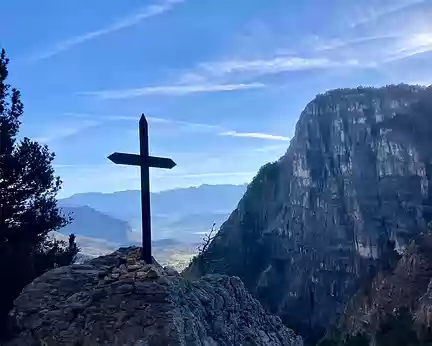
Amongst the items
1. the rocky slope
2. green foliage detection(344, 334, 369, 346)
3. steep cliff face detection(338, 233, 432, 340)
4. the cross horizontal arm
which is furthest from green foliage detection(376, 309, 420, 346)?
the cross horizontal arm

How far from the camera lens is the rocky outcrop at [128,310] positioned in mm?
8758

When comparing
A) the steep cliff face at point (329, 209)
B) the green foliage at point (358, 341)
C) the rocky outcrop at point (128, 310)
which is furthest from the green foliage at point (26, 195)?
the steep cliff face at point (329, 209)

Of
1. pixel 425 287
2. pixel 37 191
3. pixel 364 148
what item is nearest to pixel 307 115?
pixel 364 148

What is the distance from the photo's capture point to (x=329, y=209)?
438ft

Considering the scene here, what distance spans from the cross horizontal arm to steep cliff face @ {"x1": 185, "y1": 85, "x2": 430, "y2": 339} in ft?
331

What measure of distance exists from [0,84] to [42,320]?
9674mm

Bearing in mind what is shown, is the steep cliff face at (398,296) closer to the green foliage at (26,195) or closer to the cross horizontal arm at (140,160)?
the green foliage at (26,195)

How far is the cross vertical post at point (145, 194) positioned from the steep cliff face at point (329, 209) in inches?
3970

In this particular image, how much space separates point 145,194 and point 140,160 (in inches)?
21.6

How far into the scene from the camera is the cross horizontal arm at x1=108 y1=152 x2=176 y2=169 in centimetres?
1017

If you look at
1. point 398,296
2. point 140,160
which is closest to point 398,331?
point 398,296

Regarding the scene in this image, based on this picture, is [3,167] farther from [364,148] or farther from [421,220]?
[364,148]

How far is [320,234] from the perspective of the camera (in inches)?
5241

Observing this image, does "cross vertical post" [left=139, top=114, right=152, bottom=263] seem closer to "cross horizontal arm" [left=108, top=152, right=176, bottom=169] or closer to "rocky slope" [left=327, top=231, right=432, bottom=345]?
"cross horizontal arm" [left=108, top=152, right=176, bottom=169]
